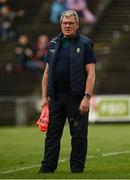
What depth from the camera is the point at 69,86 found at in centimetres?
1165

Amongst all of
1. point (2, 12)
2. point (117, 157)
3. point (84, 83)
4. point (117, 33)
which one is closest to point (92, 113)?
point (117, 33)

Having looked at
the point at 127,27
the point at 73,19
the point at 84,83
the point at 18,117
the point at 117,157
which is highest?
the point at 73,19

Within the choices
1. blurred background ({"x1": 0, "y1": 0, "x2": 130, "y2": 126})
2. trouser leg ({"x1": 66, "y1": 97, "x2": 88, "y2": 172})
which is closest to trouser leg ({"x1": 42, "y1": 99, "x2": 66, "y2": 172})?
trouser leg ({"x1": 66, "y1": 97, "x2": 88, "y2": 172})

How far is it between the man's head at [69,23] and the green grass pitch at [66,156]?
191cm

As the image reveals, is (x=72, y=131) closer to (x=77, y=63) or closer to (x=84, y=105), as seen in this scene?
(x=84, y=105)

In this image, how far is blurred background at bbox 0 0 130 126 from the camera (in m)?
28.3

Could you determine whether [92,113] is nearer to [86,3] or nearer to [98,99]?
[98,99]

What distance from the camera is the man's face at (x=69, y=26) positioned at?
11461mm

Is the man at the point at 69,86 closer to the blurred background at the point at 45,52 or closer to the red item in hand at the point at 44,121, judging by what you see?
the red item in hand at the point at 44,121

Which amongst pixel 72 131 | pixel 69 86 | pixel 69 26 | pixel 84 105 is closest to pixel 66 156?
pixel 72 131

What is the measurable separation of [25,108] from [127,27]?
5.76 m

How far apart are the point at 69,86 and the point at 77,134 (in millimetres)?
661

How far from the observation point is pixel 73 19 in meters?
11.5

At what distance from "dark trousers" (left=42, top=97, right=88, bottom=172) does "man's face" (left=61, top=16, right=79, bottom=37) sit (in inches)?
34.9
